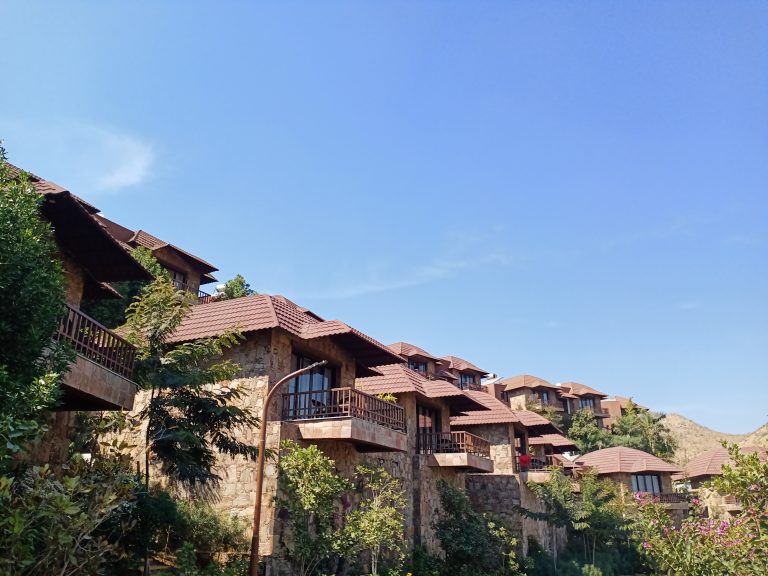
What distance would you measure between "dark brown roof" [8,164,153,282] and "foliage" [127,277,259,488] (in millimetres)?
975

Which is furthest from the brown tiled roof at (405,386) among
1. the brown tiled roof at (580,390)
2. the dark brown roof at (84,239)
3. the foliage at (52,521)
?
the brown tiled roof at (580,390)

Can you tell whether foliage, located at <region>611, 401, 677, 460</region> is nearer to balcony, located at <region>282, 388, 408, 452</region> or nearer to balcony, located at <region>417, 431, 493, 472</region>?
balcony, located at <region>417, 431, 493, 472</region>

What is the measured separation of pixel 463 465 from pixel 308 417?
8901 mm

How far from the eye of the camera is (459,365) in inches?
2437

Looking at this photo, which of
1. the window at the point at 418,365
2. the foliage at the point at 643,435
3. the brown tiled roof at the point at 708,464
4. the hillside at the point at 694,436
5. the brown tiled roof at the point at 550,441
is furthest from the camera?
the hillside at the point at 694,436

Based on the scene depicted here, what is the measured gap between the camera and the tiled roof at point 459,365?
2395 inches

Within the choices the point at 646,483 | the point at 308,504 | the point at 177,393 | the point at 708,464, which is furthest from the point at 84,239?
the point at 708,464

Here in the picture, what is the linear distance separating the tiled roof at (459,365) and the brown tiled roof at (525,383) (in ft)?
18.7

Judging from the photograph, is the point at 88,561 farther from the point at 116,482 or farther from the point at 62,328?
the point at 62,328

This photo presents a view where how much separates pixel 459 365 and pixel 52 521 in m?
54.3

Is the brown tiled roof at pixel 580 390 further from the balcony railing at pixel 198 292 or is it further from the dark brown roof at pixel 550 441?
the balcony railing at pixel 198 292

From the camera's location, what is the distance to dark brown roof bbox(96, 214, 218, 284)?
120ft

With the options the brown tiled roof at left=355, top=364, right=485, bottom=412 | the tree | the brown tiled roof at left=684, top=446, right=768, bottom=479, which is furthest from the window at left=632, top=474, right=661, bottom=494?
the brown tiled roof at left=355, top=364, right=485, bottom=412

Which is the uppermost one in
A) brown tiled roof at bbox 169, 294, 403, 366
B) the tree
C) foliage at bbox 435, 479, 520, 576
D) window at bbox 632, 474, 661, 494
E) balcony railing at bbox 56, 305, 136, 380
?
the tree
